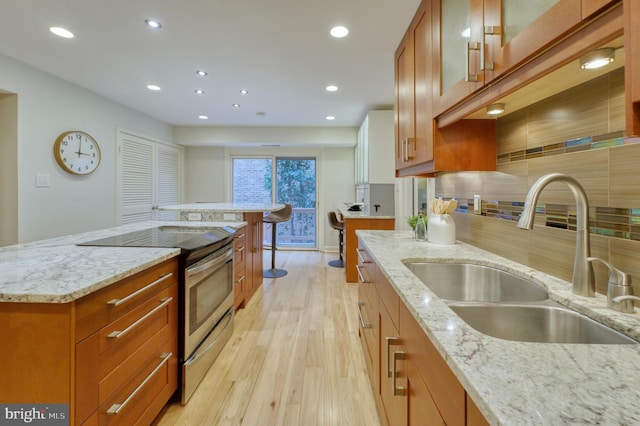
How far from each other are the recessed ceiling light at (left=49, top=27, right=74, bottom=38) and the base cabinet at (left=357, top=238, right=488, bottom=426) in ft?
9.85

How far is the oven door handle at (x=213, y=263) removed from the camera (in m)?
1.66

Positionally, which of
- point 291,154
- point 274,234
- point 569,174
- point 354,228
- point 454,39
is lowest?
point 274,234

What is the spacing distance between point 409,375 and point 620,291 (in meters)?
0.62

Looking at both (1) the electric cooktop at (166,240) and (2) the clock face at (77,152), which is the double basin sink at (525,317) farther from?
(2) the clock face at (77,152)

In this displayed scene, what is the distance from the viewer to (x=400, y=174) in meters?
2.33

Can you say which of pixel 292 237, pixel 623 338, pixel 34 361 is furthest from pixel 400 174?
pixel 292 237

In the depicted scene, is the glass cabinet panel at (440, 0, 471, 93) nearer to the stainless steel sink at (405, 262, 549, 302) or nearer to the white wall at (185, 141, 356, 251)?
the stainless steel sink at (405, 262, 549, 302)

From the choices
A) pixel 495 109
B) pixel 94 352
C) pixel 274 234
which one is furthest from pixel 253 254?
pixel 495 109

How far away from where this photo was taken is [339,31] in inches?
91.1

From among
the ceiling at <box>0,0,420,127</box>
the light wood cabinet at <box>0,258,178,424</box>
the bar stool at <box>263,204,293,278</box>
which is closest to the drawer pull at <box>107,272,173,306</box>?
the light wood cabinet at <box>0,258,178,424</box>

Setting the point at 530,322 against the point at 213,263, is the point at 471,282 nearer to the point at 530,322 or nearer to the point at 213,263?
the point at 530,322

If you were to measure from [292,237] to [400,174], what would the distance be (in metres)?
4.29

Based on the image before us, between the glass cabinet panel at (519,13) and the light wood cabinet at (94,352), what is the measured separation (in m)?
1.64

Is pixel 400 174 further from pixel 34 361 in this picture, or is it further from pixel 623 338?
pixel 34 361
